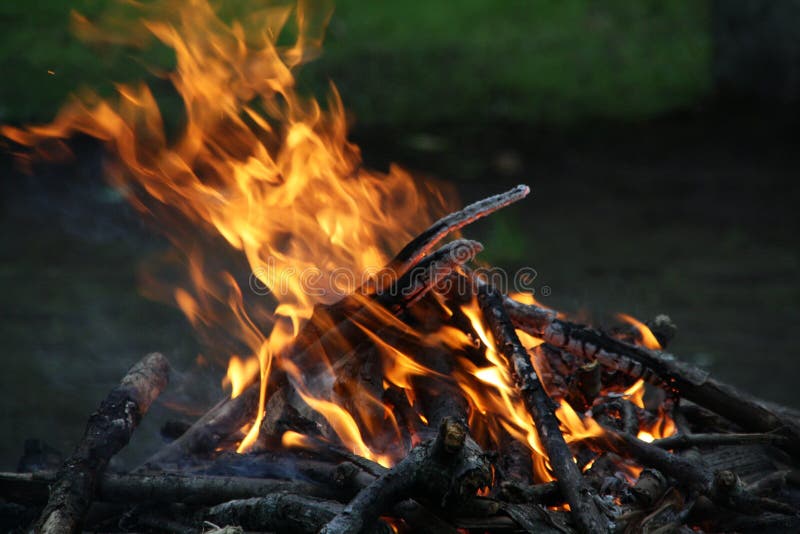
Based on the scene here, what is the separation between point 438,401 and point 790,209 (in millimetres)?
6015

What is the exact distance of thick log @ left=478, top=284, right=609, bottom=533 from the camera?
249cm

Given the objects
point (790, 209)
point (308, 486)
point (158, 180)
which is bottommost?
point (308, 486)

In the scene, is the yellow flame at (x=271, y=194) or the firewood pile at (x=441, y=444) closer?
the firewood pile at (x=441, y=444)

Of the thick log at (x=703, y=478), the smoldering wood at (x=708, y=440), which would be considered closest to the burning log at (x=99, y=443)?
the thick log at (x=703, y=478)

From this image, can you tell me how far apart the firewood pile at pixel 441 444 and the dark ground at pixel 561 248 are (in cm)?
104

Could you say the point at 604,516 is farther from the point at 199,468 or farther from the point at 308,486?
the point at 199,468

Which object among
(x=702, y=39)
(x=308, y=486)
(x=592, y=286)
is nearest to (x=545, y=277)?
(x=592, y=286)

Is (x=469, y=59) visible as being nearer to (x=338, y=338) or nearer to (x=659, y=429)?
(x=659, y=429)

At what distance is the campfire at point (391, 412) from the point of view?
2.55 metres

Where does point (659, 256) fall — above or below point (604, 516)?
above

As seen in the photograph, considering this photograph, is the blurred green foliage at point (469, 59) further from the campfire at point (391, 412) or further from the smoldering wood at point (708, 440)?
the smoldering wood at point (708, 440)

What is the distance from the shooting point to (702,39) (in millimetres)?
11086

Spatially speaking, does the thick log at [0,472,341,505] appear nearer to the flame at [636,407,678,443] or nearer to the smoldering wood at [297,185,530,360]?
the smoldering wood at [297,185,530,360]

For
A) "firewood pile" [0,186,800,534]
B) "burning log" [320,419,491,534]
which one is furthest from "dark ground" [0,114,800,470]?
"burning log" [320,419,491,534]
